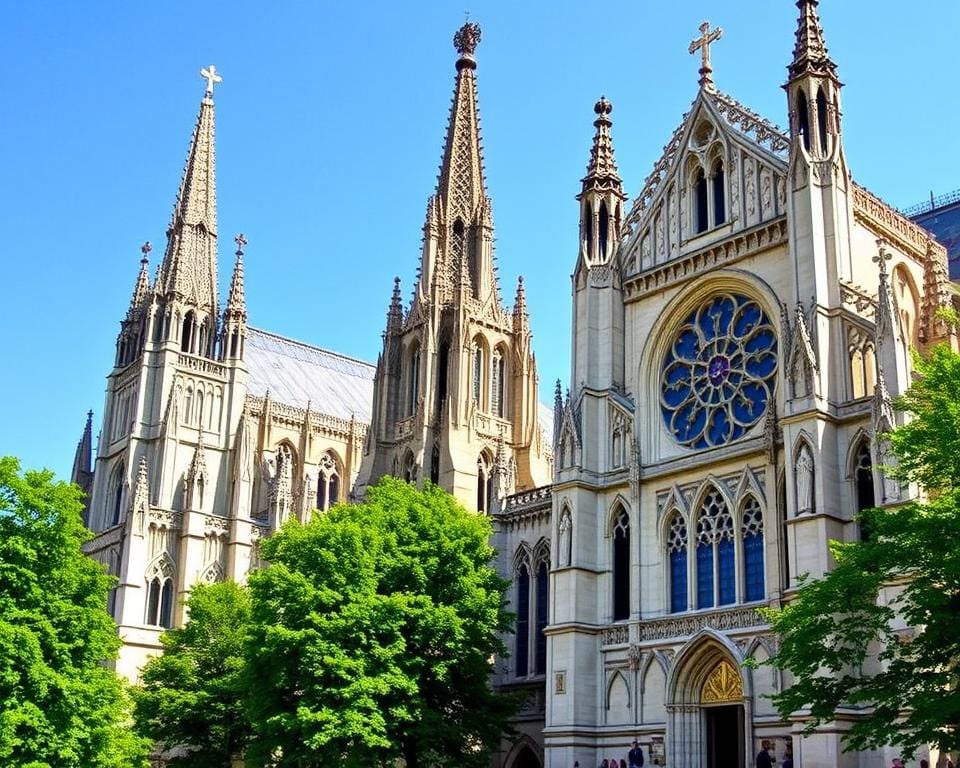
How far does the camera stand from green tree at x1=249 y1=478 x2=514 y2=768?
38.3 meters

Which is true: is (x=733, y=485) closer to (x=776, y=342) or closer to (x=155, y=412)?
(x=776, y=342)

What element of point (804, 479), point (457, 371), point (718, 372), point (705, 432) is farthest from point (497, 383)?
point (804, 479)

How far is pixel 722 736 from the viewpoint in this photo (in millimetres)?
39188

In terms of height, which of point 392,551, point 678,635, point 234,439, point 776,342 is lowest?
point 678,635

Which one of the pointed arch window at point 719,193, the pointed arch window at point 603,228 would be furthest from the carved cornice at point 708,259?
the pointed arch window at point 603,228

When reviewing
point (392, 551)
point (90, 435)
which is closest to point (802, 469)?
point (392, 551)

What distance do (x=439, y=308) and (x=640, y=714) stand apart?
97.1 feet

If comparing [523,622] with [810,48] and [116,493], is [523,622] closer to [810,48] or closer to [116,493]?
[810,48]

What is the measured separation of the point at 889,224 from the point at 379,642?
22569mm

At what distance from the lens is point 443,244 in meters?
68.4

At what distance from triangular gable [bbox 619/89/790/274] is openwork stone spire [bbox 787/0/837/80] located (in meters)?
2.53

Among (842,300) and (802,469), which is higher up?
(842,300)

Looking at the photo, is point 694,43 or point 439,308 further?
point 439,308

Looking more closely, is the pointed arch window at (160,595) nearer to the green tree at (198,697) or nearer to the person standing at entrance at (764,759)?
the green tree at (198,697)
